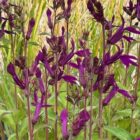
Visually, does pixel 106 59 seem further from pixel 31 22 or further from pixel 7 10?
pixel 7 10

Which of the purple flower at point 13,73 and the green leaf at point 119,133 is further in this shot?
the green leaf at point 119,133

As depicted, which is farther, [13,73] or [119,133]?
[119,133]

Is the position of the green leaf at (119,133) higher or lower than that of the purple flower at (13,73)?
lower

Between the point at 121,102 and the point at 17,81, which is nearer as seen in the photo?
the point at 17,81

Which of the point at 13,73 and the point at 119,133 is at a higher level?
the point at 13,73

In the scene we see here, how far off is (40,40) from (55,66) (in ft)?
4.85

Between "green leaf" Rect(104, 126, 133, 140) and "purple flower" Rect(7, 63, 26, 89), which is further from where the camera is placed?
"green leaf" Rect(104, 126, 133, 140)

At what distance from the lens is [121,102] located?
1671 millimetres

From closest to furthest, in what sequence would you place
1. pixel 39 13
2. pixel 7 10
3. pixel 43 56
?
pixel 43 56 → pixel 7 10 → pixel 39 13

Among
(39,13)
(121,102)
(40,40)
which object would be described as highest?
(39,13)

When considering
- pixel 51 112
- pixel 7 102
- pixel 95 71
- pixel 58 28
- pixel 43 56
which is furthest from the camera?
pixel 58 28

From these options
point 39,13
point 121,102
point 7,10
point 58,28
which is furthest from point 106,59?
point 58,28

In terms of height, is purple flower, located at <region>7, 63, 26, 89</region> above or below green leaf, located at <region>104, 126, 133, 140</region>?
above

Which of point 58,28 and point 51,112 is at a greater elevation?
point 58,28
